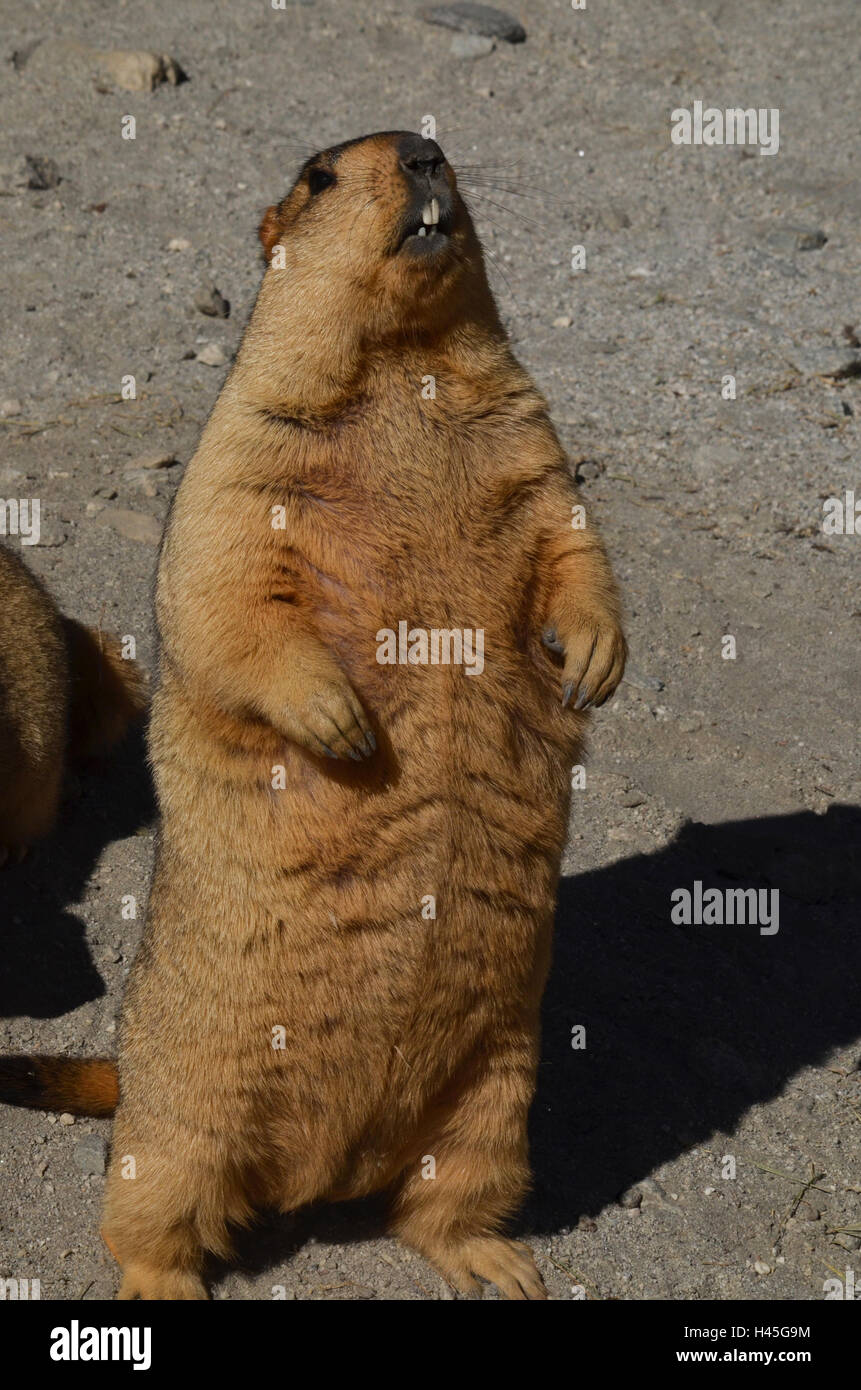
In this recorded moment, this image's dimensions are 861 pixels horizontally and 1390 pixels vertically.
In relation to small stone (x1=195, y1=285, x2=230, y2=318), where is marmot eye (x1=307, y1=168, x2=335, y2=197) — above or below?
below

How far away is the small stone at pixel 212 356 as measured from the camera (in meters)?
9.31

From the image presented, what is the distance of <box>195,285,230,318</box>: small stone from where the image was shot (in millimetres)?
9711

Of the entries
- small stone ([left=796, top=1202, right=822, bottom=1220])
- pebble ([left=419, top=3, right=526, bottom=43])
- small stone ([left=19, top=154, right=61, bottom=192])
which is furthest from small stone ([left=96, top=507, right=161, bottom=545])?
pebble ([left=419, top=3, right=526, bottom=43])

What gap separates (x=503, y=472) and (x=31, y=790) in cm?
302

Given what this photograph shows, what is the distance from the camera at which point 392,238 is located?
4.11 metres

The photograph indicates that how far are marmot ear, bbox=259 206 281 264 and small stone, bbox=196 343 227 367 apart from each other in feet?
15.1

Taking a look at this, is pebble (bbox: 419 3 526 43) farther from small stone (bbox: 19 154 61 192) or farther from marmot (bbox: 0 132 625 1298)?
marmot (bbox: 0 132 625 1298)

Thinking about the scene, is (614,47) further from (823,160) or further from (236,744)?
(236,744)

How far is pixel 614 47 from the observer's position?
12742mm

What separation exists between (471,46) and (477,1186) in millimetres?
10337

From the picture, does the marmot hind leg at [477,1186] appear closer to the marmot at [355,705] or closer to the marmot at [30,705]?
the marmot at [355,705]

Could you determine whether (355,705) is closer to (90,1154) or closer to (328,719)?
(328,719)

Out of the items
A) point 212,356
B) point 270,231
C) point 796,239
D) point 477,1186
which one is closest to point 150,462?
point 212,356

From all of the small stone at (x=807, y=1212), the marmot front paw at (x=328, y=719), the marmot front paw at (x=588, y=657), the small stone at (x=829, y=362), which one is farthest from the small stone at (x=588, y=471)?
the marmot front paw at (x=328, y=719)
